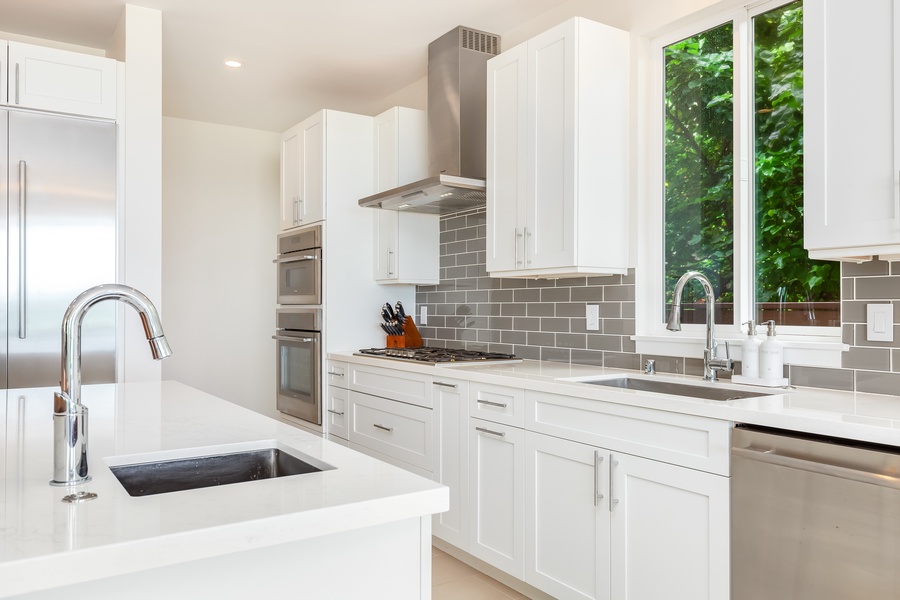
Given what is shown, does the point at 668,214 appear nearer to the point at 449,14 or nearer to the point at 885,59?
the point at 885,59

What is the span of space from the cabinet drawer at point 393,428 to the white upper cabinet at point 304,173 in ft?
4.23

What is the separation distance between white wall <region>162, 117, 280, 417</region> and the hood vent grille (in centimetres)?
287

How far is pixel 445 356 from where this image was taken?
3.50m

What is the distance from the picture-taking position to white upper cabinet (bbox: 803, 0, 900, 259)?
1.80m

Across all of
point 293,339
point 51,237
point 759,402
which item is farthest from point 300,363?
point 759,402

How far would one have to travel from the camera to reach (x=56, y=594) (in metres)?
0.86

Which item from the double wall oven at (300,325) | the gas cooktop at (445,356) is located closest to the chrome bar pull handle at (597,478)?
the gas cooktop at (445,356)

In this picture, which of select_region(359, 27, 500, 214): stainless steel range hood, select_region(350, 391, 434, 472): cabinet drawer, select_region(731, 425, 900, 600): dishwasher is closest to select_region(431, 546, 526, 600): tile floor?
select_region(350, 391, 434, 472): cabinet drawer

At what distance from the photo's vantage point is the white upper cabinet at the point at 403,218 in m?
4.14

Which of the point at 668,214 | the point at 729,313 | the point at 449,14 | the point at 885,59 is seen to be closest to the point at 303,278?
the point at 449,14

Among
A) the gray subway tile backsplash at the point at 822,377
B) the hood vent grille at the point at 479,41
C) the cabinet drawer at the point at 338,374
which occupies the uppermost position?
the hood vent grille at the point at 479,41

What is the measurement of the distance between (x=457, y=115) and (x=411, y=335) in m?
1.50

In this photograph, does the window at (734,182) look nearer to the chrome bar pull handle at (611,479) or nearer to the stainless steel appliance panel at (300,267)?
the chrome bar pull handle at (611,479)

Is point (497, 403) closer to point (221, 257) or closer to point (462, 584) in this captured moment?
point (462, 584)
